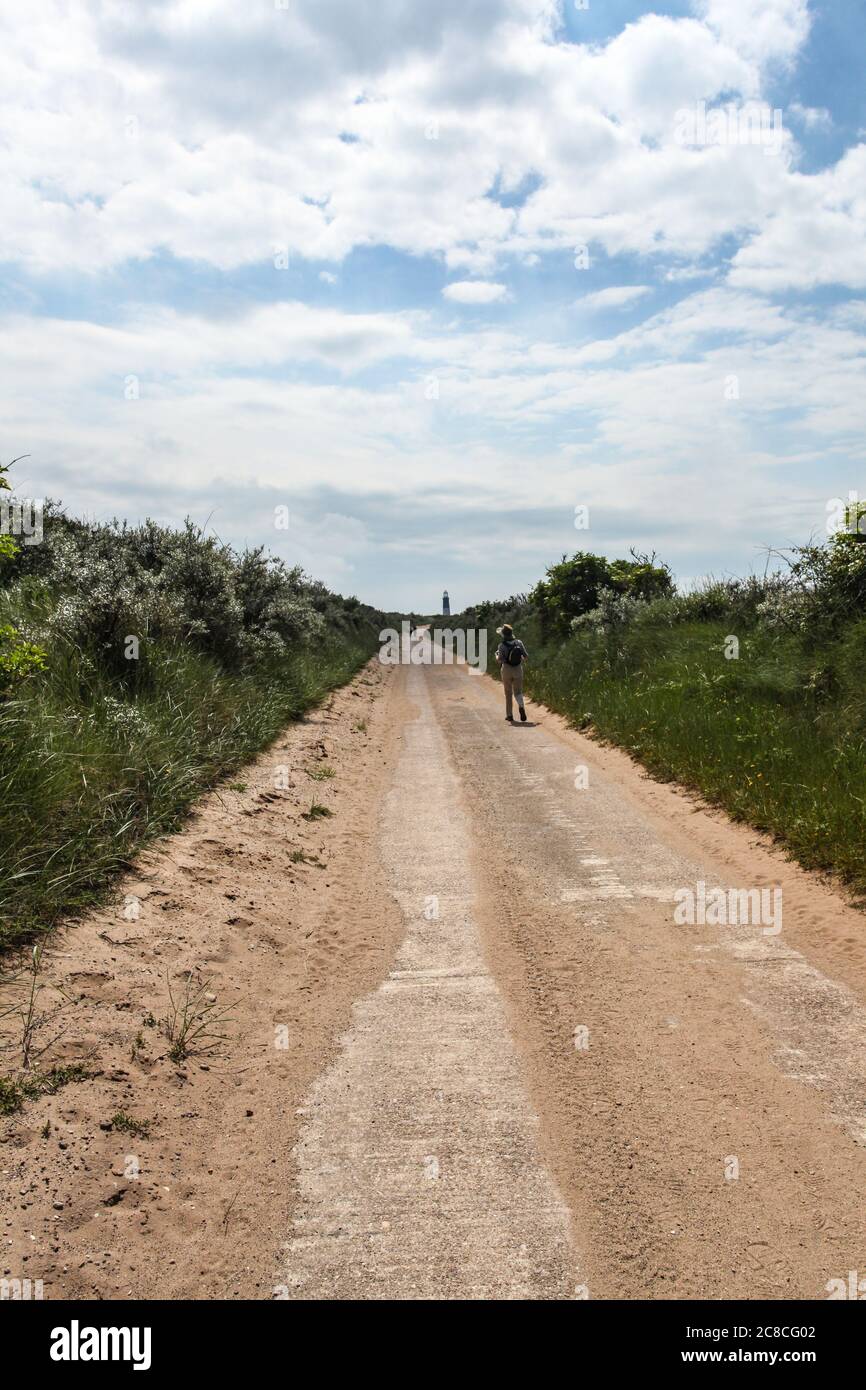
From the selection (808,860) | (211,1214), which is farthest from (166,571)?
(211,1214)

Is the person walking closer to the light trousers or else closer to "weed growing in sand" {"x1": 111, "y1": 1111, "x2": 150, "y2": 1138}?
the light trousers

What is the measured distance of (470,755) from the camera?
1284 cm

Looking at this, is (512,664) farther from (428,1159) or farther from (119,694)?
(428,1159)

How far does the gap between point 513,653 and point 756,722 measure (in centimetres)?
671

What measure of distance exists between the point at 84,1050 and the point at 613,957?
124 inches

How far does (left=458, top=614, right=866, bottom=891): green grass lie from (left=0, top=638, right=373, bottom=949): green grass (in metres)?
5.47

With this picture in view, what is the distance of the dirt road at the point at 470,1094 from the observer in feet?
9.57

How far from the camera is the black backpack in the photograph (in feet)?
54.4

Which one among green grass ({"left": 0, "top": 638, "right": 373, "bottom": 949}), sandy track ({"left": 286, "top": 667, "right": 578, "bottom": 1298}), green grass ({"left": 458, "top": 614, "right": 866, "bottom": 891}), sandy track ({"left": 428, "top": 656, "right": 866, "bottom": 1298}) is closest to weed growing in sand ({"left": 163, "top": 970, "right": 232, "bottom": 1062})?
sandy track ({"left": 286, "top": 667, "right": 578, "bottom": 1298})

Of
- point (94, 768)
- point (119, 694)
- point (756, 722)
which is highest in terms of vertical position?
point (119, 694)

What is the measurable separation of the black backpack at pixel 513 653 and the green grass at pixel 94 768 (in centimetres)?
623

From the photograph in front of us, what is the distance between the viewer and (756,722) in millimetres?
10477

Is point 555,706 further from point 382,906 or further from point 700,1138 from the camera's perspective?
point 700,1138

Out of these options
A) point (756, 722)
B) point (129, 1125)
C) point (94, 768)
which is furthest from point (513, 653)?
point (129, 1125)
